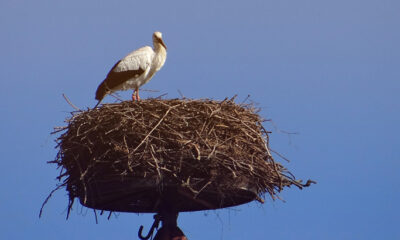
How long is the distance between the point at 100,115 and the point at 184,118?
86cm

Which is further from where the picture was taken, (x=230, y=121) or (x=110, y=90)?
(x=110, y=90)

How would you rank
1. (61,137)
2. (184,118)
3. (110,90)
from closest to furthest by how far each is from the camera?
1. (184,118)
2. (61,137)
3. (110,90)

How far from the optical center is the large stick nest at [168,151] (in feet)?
18.9

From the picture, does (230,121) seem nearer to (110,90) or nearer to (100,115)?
(100,115)

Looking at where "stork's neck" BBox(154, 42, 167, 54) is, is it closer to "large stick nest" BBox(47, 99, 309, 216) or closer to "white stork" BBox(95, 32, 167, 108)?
"white stork" BBox(95, 32, 167, 108)

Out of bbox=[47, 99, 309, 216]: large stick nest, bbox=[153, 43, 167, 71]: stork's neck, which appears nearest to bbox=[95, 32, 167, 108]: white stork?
bbox=[153, 43, 167, 71]: stork's neck

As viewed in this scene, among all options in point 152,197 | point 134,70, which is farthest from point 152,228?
point 134,70

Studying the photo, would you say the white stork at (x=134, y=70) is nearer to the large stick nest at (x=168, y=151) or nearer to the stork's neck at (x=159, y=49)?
the stork's neck at (x=159, y=49)

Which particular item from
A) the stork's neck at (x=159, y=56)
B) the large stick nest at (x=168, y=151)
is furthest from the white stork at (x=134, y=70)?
the large stick nest at (x=168, y=151)

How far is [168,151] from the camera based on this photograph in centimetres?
581

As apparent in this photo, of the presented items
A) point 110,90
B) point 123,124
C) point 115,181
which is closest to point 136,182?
point 115,181

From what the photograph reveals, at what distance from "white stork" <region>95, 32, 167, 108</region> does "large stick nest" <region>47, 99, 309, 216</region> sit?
141cm

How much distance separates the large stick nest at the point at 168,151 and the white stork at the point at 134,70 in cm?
141

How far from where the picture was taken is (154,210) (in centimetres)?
632
